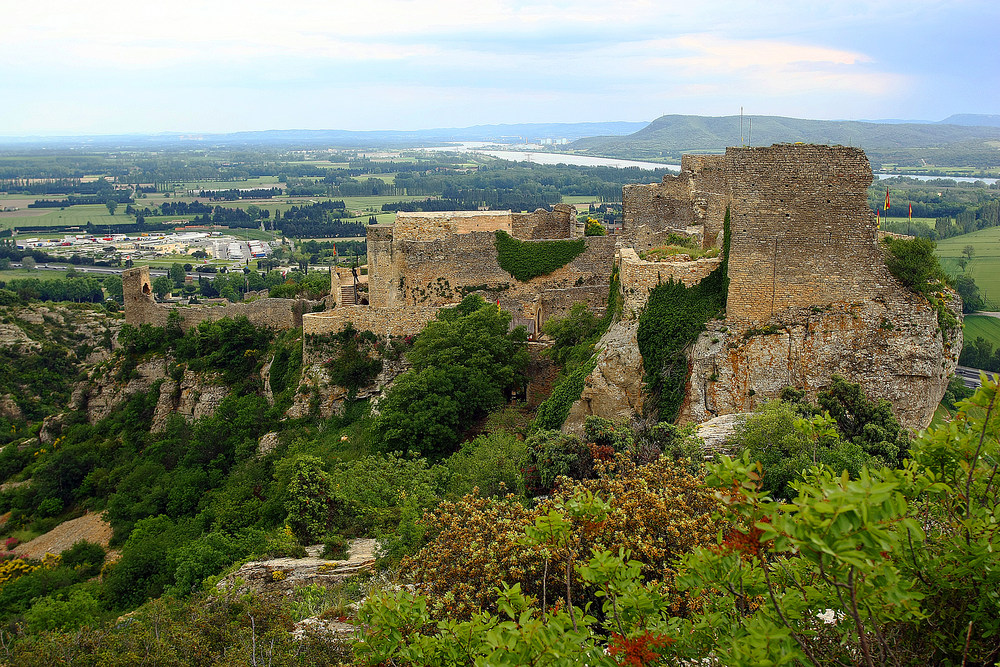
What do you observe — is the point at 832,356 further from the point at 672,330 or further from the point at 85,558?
the point at 85,558

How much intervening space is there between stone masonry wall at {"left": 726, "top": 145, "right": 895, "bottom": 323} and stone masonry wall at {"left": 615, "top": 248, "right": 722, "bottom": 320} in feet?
4.46

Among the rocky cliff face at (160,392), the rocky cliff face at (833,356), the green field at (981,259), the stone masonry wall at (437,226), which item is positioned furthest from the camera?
the green field at (981,259)

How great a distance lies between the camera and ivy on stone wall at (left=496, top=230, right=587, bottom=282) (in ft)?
95.9

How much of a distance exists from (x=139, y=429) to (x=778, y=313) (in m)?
28.6

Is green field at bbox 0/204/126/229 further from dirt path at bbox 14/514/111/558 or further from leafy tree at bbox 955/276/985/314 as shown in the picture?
leafy tree at bbox 955/276/985/314

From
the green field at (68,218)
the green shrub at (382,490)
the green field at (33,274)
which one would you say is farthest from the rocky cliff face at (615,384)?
the green field at (68,218)

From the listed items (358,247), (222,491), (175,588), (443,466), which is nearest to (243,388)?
(222,491)

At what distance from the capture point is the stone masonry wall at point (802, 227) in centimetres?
1573

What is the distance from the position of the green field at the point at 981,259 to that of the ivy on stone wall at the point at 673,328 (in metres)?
53.5

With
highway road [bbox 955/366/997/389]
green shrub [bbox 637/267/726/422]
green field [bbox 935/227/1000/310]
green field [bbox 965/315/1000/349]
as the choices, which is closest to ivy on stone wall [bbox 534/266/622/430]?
green shrub [bbox 637/267/726/422]

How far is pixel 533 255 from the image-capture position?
29.2 metres

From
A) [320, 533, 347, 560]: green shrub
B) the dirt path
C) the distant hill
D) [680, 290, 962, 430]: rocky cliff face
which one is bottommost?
the dirt path

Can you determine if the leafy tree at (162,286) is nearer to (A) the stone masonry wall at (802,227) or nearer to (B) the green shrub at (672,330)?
(B) the green shrub at (672,330)

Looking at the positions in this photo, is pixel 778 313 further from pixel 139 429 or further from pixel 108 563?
pixel 139 429
